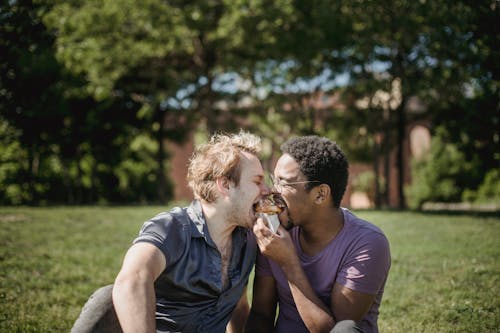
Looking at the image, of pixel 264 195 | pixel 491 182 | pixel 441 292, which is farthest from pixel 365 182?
pixel 264 195

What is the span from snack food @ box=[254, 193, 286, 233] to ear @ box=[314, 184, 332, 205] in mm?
280

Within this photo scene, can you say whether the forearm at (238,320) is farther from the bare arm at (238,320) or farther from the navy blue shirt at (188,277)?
the navy blue shirt at (188,277)

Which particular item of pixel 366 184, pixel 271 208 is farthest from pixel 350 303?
pixel 366 184

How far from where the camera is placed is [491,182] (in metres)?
31.9

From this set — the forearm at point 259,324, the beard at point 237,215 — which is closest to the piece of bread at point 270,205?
the beard at point 237,215

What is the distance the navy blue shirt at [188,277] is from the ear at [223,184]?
0.24 m

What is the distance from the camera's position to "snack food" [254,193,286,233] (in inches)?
142

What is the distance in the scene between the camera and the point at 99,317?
2926 millimetres

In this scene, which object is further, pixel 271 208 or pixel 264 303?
pixel 264 303

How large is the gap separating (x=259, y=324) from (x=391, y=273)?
4246mm

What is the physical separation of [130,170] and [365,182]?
17.7 metres

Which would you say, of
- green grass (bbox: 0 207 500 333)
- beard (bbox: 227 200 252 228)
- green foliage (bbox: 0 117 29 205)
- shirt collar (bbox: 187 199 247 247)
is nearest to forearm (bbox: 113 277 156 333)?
shirt collar (bbox: 187 199 247 247)

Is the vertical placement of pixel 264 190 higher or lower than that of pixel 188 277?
higher

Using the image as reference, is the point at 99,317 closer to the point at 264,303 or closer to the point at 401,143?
the point at 264,303
